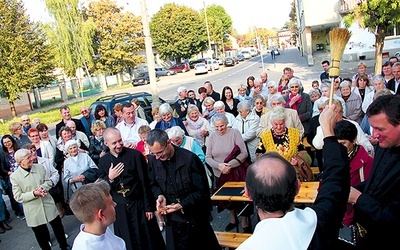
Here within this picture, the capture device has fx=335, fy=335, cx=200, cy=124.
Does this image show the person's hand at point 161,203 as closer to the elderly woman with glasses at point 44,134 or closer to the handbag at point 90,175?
the handbag at point 90,175

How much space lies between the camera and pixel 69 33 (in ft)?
127

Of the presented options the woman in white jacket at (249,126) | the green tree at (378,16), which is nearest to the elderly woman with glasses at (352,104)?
the woman in white jacket at (249,126)

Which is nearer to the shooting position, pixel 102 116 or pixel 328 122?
pixel 328 122

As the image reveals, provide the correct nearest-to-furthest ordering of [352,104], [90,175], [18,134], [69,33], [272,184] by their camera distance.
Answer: [272,184] < [90,175] < [352,104] < [18,134] < [69,33]

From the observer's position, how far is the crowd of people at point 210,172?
1834 mm

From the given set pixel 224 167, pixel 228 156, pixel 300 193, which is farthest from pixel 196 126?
pixel 300 193

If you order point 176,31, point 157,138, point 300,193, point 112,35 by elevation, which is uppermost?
point 176,31

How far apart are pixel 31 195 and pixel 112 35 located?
42.5m

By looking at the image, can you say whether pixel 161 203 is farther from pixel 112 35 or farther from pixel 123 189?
pixel 112 35

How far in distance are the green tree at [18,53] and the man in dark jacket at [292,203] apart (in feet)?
89.3

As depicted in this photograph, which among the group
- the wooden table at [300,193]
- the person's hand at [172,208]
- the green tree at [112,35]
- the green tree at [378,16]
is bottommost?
the wooden table at [300,193]

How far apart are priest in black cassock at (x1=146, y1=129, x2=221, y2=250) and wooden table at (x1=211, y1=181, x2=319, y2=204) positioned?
2.35 ft

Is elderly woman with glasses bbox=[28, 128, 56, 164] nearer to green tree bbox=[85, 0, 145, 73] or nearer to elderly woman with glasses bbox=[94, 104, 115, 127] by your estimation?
elderly woman with glasses bbox=[94, 104, 115, 127]

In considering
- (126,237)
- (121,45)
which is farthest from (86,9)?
(126,237)
